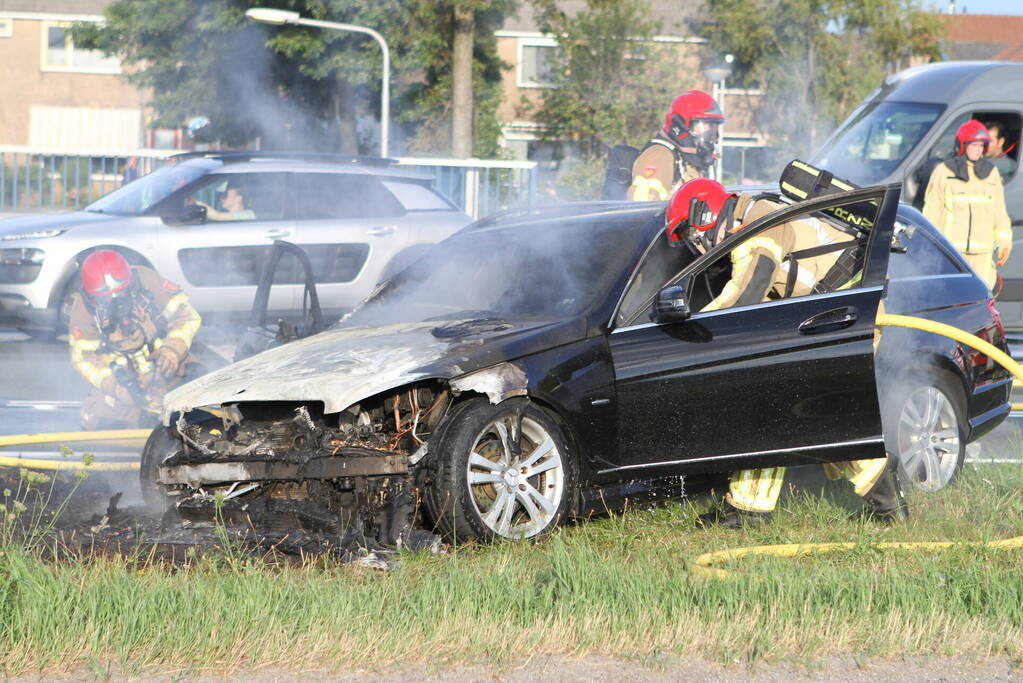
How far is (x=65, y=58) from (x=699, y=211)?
147 feet

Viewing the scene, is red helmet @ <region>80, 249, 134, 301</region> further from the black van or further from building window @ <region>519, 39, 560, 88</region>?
building window @ <region>519, 39, 560, 88</region>

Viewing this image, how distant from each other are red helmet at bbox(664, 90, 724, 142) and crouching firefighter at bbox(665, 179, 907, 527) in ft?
9.99

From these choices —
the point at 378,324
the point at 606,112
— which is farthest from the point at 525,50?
the point at 378,324

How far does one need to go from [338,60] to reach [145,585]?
27149 mm

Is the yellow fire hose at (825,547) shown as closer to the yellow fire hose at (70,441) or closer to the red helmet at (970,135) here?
the yellow fire hose at (70,441)

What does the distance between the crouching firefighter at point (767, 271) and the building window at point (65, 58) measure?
43.7 m

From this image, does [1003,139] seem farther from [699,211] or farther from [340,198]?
[699,211]

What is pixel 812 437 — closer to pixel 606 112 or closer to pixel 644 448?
pixel 644 448

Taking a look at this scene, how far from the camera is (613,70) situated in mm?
36969

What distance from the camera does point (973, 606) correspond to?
4.74 m

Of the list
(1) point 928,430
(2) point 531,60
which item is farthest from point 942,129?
(2) point 531,60

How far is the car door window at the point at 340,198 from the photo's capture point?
13.0 meters

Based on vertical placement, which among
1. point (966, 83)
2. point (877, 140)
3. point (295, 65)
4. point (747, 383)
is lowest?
point (747, 383)

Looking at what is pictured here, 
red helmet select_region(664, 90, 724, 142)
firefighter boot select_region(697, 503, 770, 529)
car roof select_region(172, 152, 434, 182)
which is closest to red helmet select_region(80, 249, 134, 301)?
firefighter boot select_region(697, 503, 770, 529)
